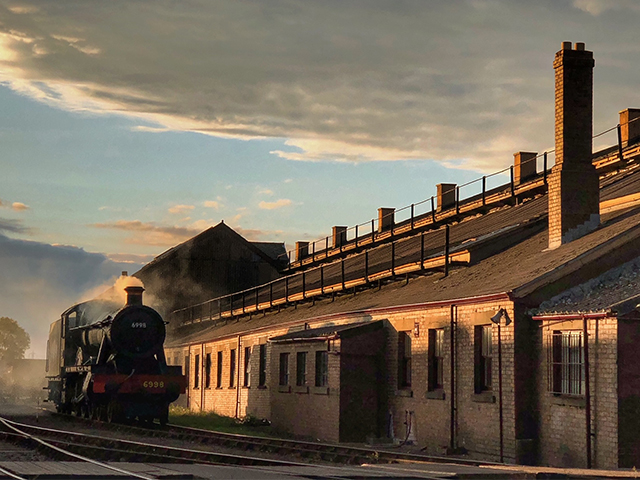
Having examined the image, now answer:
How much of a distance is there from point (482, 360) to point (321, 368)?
6656mm

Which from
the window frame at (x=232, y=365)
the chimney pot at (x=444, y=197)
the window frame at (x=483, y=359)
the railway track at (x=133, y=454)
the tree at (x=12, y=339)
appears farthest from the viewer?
the tree at (x=12, y=339)

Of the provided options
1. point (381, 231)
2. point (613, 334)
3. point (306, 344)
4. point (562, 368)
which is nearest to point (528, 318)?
point (562, 368)

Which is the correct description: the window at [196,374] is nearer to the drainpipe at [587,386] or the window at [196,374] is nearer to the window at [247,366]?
the window at [247,366]

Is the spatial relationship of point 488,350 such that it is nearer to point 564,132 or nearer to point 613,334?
point 613,334

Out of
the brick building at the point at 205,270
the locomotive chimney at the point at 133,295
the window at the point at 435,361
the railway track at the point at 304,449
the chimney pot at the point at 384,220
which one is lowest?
the railway track at the point at 304,449

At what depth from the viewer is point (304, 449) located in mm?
19062

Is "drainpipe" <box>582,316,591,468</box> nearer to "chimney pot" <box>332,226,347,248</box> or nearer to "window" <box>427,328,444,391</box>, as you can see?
"window" <box>427,328,444,391</box>

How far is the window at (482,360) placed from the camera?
20.2 meters

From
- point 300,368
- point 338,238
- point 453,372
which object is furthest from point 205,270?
point 453,372

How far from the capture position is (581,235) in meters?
21.8

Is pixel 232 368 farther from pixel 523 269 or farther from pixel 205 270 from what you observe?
pixel 523 269

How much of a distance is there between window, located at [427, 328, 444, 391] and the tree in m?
140

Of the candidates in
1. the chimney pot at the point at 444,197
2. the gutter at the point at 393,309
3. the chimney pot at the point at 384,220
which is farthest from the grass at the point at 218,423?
the chimney pot at the point at 384,220

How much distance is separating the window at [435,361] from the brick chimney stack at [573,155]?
341cm
